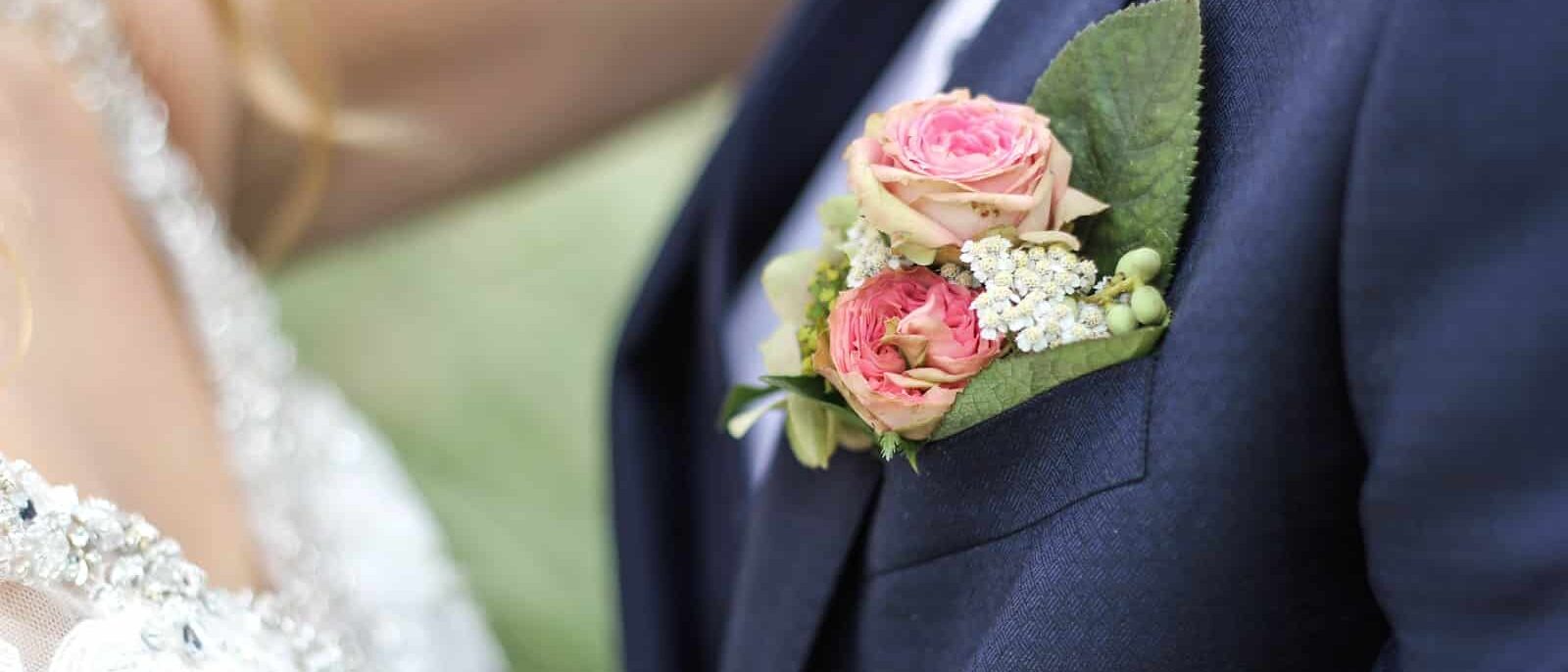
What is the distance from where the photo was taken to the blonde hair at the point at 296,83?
2.78 ft

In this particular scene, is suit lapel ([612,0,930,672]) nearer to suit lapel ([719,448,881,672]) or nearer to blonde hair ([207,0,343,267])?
suit lapel ([719,448,881,672])

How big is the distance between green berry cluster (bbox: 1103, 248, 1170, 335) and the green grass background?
1048 mm

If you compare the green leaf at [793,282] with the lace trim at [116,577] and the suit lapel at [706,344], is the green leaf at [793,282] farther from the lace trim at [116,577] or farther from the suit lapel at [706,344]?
the lace trim at [116,577]

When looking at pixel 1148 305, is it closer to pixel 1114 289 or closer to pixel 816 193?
pixel 1114 289

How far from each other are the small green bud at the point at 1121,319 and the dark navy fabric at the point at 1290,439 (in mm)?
15

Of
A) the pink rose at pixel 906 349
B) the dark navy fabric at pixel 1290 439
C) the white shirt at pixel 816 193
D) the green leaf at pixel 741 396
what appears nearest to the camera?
the dark navy fabric at pixel 1290 439

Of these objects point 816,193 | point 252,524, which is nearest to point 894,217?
point 816,193

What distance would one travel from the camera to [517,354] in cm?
179

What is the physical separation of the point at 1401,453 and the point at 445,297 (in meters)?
1.63

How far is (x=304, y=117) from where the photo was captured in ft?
2.97

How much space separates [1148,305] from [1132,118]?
0.25 feet

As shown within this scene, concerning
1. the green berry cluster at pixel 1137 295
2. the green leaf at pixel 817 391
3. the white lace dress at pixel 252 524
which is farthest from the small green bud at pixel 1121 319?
the white lace dress at pixel 252 524

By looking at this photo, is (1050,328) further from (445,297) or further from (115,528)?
(445,297)

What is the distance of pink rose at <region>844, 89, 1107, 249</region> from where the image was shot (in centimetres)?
46
